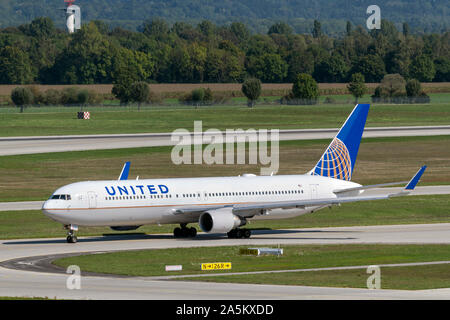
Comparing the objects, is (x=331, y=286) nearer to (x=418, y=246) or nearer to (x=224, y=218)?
(x=418, y=246)

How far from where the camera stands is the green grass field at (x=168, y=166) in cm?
9906

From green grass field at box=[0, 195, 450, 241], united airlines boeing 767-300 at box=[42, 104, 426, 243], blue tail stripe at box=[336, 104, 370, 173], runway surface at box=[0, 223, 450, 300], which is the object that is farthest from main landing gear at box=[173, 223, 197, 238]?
blue tail stripe at box=[336, 104, 370, 173]

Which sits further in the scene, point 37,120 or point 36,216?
point 37,120

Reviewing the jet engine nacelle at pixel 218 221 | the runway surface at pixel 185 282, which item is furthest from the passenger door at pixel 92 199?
the jet engine nacelle at pixel 218 221

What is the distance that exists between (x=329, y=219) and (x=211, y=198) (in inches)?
574

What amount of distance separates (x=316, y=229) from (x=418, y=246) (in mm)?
12980

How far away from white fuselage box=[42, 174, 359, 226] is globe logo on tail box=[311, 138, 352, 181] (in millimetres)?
1308

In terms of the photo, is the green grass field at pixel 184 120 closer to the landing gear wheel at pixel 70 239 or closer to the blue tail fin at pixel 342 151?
the blue tail fin at pixel 342 151

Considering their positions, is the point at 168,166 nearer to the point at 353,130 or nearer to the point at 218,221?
the point at 353,130

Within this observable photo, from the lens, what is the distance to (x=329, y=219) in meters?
72.8

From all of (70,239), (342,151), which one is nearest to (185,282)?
(70,239)

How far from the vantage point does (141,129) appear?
166 metres
